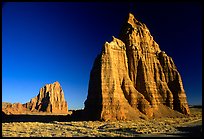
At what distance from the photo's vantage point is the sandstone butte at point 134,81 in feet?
200

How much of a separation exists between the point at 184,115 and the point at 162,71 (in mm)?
15141

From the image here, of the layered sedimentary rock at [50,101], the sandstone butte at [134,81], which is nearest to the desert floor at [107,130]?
the sandstone butte at [134,81]

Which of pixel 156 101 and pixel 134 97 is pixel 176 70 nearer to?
pixel 156 101

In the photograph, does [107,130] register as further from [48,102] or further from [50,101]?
[48,102]

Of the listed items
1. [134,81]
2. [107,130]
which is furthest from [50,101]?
[107,130]

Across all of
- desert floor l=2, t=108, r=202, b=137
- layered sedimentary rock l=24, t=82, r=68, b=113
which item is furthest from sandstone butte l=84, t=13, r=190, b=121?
layered sedimentary rock l=24, t=82, r=68, b=113

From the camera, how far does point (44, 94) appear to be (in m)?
156

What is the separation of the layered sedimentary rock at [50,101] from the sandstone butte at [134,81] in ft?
249

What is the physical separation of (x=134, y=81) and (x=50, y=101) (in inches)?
3237

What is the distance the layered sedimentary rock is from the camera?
143400 millimetres

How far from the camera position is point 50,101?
145 meters

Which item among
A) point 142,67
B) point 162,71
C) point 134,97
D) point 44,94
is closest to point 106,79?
point 134,97

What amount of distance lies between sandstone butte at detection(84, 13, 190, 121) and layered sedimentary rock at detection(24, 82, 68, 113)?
249 feet

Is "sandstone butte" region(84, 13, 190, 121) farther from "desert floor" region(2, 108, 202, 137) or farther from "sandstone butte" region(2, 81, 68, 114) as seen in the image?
"sandstone butte" region(2, 81, 68, 114)
